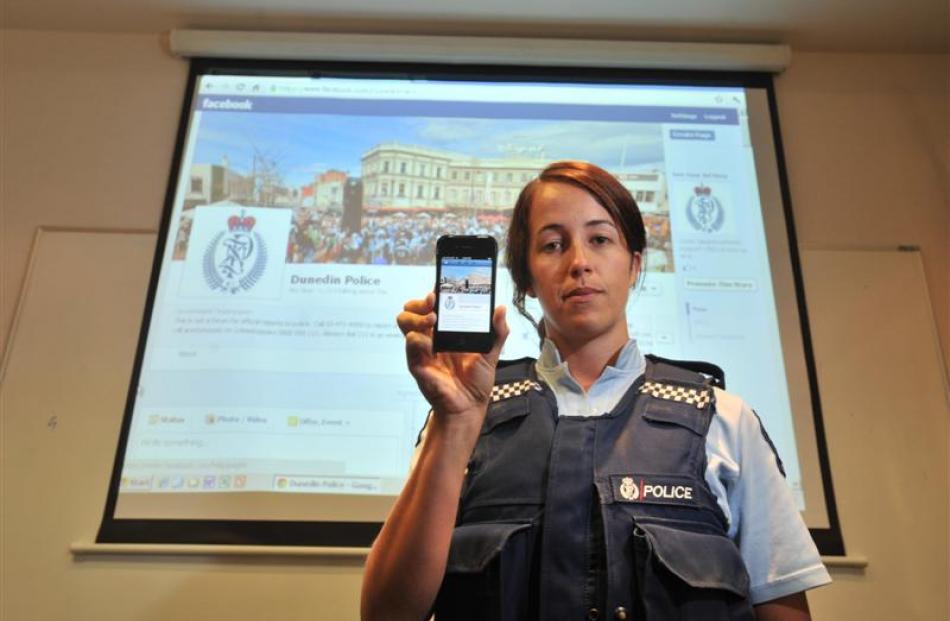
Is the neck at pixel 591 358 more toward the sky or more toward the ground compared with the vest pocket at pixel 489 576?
more toward the sky

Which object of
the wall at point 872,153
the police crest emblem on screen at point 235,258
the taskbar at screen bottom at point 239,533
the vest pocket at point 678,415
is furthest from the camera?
the wall at point 872,153

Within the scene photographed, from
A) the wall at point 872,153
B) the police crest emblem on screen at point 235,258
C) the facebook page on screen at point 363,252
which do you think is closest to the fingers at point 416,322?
the facebook page on screen at point 363,252

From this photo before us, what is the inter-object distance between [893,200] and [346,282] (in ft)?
5.28

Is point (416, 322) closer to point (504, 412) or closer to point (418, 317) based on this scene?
point (418, 317)

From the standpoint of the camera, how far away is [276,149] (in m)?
1.67

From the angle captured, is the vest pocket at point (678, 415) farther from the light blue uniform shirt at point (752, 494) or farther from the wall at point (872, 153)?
the wall at point (872, 153)

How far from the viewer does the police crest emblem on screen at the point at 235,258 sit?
1.54 meters

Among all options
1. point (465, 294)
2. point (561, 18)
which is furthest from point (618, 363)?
point (561, 18)

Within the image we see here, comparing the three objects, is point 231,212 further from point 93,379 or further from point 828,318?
point 828,318

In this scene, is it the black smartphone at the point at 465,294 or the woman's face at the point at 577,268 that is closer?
the black smartphone at the point at 465,294

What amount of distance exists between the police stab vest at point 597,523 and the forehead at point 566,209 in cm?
25

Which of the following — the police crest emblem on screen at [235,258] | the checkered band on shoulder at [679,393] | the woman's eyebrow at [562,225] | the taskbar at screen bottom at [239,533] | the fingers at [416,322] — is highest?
the police crest emblem on screen at [235,258]

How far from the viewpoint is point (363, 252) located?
1.57 m

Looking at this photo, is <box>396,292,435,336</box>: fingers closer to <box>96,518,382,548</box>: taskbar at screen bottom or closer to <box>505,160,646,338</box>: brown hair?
<box>505,160,646,338</box>: brown hair
